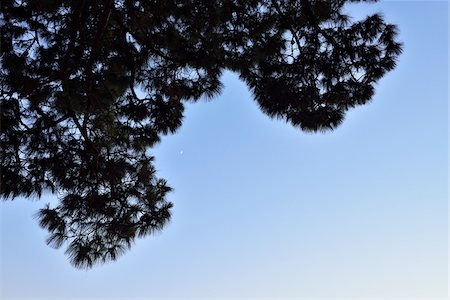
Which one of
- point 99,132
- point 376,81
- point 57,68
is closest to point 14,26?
point 57,68

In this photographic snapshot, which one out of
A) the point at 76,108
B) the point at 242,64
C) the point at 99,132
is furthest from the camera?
the point at 99,132

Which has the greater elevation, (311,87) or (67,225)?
(311,87)

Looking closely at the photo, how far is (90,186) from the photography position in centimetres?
440

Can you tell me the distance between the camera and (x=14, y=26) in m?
4.48

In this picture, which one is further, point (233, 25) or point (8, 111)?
point (233, 25)

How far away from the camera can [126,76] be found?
438 cm

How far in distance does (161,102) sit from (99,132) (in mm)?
715

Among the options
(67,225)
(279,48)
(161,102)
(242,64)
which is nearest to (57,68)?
(161,102)

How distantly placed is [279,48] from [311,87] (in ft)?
1.57

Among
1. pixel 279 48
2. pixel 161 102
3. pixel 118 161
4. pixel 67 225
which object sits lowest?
pixel 67 225

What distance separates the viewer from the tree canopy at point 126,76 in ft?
13.4

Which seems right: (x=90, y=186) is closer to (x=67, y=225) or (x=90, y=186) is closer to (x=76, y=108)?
Answer: (x=67, y=225)

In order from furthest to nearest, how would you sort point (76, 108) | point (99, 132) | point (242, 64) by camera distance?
1. point (99, 132)
2. point (242, 64)
3. point (76, 108)

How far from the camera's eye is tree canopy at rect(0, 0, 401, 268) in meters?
4.09
